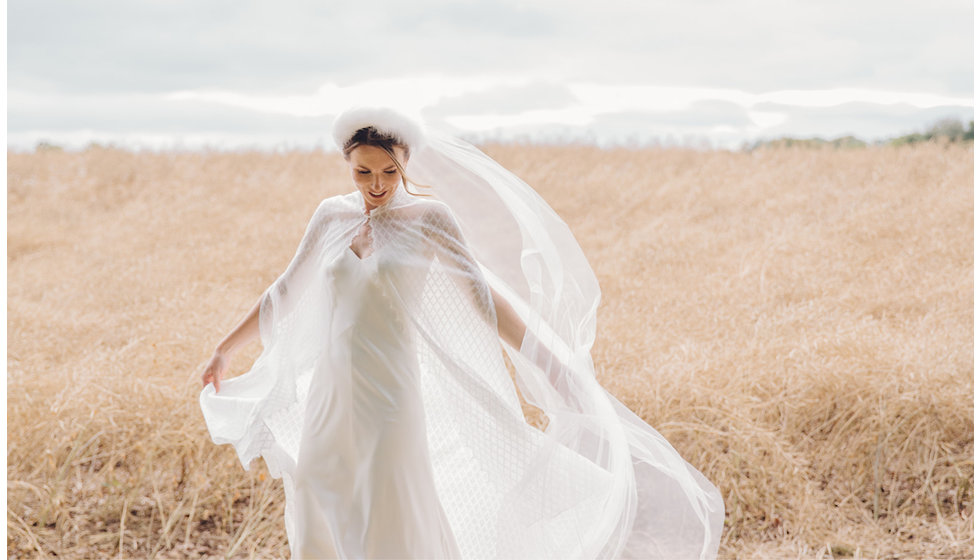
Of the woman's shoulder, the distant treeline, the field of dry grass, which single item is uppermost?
the woman's shoulder

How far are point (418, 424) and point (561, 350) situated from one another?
0.40 meters

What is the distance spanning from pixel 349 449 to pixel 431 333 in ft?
1.09

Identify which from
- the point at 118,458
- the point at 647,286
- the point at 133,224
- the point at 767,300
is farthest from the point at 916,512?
the point at 133,224

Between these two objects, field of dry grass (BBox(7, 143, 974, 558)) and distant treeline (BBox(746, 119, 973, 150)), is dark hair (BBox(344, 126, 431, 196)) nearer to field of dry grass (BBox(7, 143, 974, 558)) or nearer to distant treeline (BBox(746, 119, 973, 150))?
field of dry grass (BBox(7, 143, 974, 558))

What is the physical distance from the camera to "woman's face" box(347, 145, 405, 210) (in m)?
1.93

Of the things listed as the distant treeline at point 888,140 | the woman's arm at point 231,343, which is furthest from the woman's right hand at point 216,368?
the distant treeline at point 888,140

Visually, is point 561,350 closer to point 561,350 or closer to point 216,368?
point 561,350

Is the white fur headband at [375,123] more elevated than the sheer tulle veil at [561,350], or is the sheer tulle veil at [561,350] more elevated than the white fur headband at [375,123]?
the white fur headband at [375,123]

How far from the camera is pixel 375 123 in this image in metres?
A: 1.93

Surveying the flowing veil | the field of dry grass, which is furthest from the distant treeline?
the flowing veil

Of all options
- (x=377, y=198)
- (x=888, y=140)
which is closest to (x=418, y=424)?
(x=377, y=198)

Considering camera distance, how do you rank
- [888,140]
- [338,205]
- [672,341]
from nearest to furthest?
[338,205] → [672,341] → [888,140]

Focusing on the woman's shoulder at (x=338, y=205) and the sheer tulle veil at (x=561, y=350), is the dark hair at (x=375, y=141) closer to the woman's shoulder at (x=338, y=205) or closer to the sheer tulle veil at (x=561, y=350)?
the sheer tulle veil at (x=561, y=350)

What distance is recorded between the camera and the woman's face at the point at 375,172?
193cm
